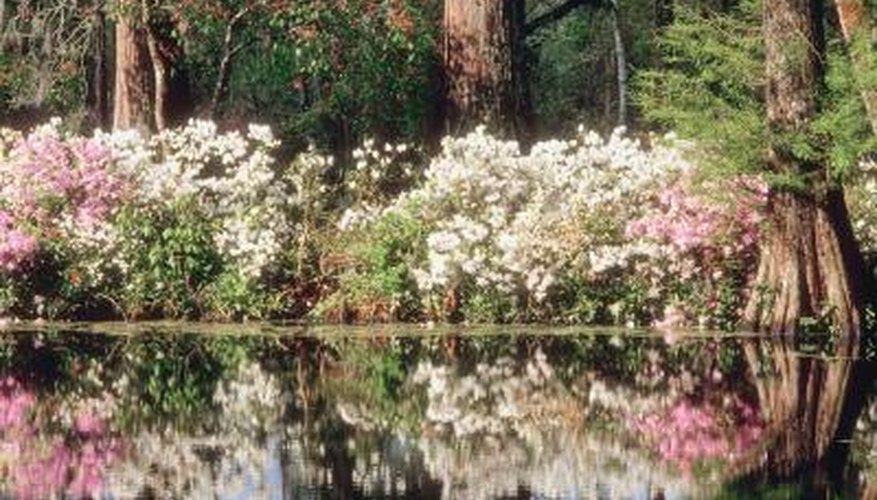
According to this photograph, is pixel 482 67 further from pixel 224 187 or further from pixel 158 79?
pixel 158 79

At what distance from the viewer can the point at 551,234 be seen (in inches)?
775

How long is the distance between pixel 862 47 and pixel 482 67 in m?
6.85

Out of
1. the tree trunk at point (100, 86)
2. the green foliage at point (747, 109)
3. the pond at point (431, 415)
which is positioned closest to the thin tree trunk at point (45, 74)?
the tree trunk at point (100, 86)

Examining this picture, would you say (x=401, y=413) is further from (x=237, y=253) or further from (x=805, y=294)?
(x=237, y=253)

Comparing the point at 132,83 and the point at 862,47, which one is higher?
the point at 132,83

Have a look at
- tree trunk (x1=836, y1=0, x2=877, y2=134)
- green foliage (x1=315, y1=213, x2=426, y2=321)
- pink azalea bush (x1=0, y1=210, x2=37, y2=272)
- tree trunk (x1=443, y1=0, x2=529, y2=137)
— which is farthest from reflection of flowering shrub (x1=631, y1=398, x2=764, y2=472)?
tree trunk (x1=443, y1=0, x2=529, y2=137)

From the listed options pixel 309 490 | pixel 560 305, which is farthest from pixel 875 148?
pixel 309 490

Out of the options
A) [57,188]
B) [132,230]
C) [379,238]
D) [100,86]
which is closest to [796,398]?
[379,238]

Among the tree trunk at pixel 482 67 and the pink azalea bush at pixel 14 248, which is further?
the tree trunk at pixel 482 67

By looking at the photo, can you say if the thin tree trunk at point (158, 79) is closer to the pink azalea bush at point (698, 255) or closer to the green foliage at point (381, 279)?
the green foliage at point (381, 279)

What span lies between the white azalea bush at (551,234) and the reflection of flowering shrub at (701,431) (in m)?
5.75

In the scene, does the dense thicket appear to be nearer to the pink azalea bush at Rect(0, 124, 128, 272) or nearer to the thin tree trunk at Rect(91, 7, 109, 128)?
the pink azalea bush at Rect(0, 124, 128, 272)

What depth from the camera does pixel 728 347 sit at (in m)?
17.4

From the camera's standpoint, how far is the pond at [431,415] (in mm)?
10094
